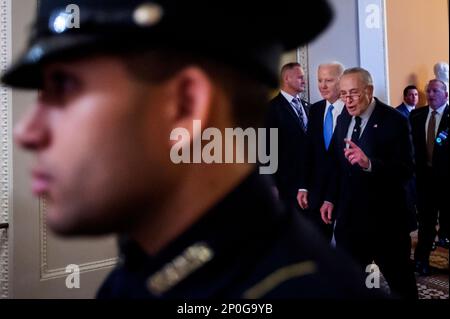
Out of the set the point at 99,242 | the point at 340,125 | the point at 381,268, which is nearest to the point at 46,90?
the point at 99,242

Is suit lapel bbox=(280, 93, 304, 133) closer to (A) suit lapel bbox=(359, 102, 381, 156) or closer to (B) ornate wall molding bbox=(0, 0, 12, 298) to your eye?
(A) suit lapel bbox=(359, 102, 381, 156)

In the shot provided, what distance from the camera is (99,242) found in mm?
806

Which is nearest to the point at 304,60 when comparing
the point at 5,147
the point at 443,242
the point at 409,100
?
the point at 409,100

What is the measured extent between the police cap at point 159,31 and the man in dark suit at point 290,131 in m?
0.26

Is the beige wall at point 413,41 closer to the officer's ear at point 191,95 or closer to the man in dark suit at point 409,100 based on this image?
the man in dark suit at point 409,100

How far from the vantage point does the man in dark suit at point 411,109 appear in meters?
0.83

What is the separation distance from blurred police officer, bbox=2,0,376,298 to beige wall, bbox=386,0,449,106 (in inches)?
16.5

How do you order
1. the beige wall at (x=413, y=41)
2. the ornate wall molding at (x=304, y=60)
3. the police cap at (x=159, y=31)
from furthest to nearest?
the beige wall at (x=413, y=41)
the ornate wall molding at (x=304, y=60)
the police cap at (x=159, y=31)

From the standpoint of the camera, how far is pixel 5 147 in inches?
35.3

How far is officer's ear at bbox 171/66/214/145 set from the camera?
0.50 meters

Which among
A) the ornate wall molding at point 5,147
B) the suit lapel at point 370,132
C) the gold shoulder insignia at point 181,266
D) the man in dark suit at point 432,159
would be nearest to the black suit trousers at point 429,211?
the man in dark suit at point 432,159

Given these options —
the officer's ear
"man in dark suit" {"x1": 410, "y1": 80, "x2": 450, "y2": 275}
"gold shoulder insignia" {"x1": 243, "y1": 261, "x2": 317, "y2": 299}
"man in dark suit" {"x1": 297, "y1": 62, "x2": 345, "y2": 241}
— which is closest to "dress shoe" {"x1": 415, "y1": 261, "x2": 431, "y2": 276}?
"man in dark suit" {"x1": 410, "y1": 80, "x2": 450, "y2": 275}

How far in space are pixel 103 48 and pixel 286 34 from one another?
8.9 inches

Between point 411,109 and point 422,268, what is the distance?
31cm
